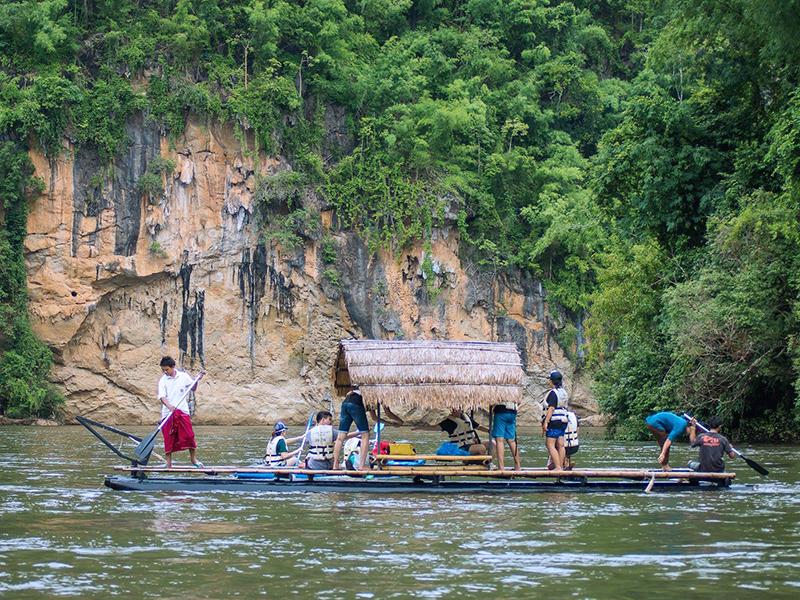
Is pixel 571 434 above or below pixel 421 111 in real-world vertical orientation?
below

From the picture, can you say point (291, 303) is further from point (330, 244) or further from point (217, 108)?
point (217, 108)

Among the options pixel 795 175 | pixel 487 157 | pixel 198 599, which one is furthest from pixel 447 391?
pixel 487 157

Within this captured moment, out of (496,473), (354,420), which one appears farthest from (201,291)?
(496,473)

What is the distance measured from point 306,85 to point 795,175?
30.1 metres

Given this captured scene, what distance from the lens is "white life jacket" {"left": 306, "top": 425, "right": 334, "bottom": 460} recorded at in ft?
55.6

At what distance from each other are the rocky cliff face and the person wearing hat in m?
30.6

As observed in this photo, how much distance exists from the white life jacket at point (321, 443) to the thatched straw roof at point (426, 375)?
918 mm

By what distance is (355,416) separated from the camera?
16516 millimetres

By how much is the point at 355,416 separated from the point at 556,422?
2.66 m

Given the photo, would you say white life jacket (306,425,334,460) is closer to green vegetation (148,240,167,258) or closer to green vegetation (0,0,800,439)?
green vegetation (0,0,800,439)

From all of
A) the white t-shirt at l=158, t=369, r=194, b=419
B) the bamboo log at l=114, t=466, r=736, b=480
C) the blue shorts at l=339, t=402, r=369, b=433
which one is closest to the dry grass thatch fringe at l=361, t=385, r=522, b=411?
the blue shorts at l=339, t=402, r=369, b=433

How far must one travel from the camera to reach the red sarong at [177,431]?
16.7m

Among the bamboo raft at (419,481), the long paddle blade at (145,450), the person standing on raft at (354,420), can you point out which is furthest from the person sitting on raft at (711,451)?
the long paddle blade at (145,450)

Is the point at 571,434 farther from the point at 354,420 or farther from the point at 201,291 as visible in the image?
the point at 201,291
